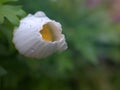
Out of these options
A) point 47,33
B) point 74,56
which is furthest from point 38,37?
point 74,56

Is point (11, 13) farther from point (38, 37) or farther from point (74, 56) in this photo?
point (74, 56)

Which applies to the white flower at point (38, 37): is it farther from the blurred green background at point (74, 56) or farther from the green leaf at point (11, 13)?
the blurred green background at point (74, 56)

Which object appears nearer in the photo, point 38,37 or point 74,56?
point 38,37

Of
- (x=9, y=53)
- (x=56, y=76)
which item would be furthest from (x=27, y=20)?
(x=56, y=76)

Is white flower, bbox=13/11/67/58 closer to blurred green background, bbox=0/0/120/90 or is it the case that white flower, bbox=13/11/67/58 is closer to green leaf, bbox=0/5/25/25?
green leaf, bbox=0/5/25/25

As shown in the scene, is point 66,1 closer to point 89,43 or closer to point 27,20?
point 89,43

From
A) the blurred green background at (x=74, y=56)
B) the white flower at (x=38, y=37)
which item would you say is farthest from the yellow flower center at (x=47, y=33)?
the blurred green background at (x=74, y=56)
